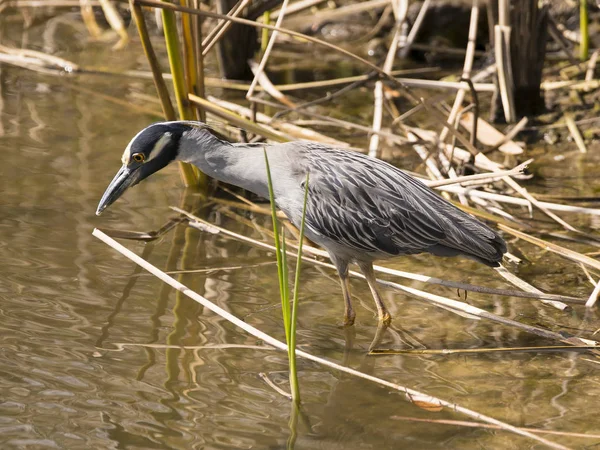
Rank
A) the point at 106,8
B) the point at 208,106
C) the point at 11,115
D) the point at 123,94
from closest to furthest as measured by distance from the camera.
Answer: the point at 208,106 → the point at 11,115 → the point at 123,94 → the point at 106,8

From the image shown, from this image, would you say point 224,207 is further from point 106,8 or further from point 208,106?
point 106,8

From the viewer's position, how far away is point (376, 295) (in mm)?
4633

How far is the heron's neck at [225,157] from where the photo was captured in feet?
15.1

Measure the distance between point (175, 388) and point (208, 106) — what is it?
206 cm

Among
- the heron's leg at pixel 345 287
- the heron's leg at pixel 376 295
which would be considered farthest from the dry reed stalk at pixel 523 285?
the heron's leg at pixel 345 287

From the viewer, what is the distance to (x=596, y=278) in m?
5.11

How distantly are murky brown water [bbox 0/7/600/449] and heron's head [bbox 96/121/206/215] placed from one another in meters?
0.65

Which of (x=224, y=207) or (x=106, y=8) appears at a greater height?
(x=106, y=8)

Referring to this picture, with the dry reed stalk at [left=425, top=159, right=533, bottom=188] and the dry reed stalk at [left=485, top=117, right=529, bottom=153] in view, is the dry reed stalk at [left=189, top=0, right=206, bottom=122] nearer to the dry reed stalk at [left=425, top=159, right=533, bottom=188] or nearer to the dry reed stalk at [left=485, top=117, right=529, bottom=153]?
the dry reed stalk at [left=425, top=159, right=533, bottom=188]

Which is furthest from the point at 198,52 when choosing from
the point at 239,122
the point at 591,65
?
the point at 591,65

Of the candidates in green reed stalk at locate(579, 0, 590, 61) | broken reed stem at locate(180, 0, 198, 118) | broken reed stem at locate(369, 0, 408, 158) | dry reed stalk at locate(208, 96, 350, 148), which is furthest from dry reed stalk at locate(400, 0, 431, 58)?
broken reed stem at locate(180, 0, 198, 118)

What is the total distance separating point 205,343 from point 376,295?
36.6 inches

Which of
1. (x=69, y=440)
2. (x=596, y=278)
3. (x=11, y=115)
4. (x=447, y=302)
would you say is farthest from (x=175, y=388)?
(x=11, y=115)

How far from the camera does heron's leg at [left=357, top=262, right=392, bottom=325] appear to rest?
4.64m
